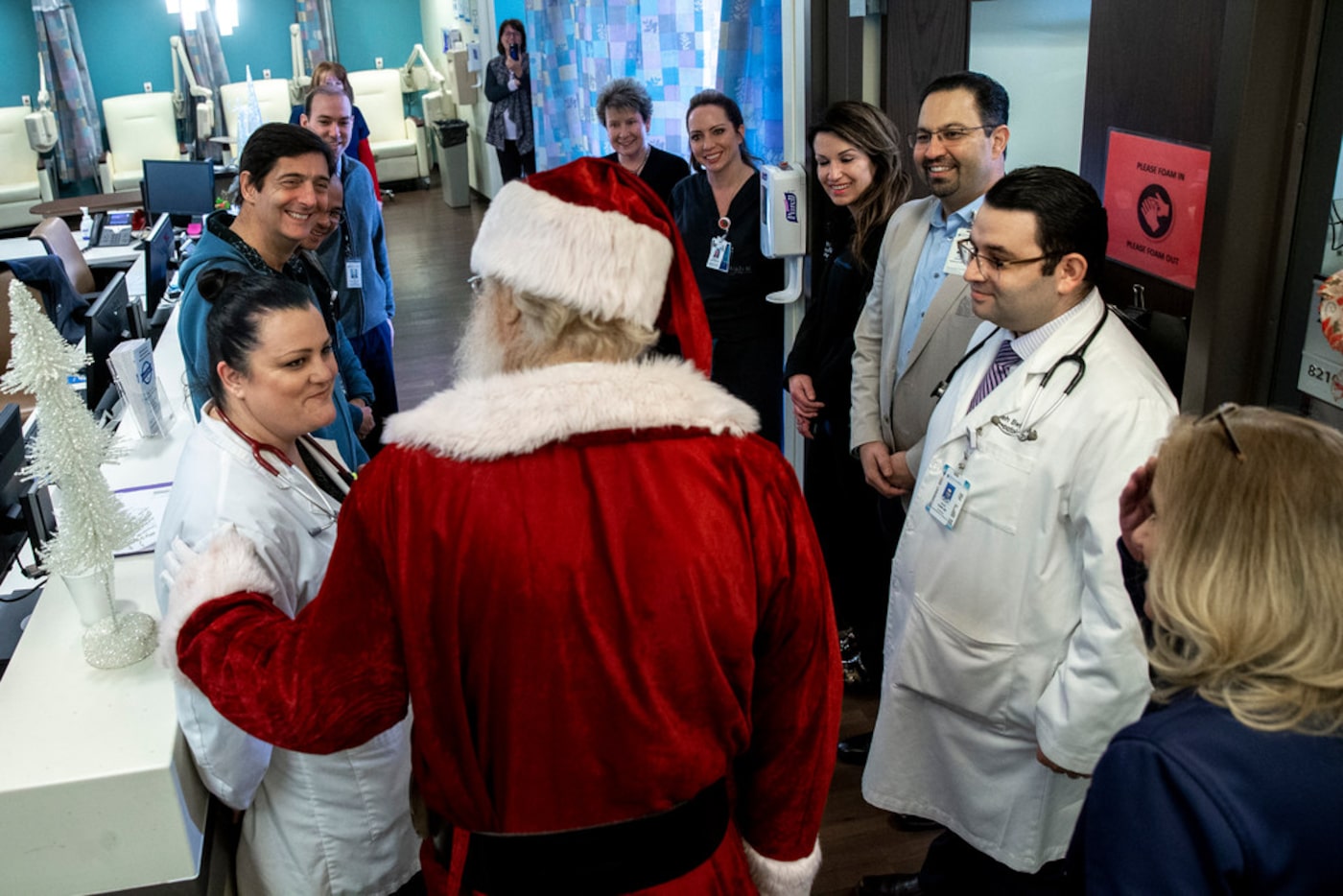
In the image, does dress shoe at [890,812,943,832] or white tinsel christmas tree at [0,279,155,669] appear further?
dress shoe at [890,812,943,832]

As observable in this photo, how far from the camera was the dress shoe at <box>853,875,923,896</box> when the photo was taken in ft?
7.50

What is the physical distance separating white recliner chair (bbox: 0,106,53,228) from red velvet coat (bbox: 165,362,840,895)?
1033 centimetres

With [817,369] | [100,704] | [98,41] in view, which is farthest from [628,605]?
[98,41]

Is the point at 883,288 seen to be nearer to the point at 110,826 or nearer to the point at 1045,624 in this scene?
the point at 1045,624

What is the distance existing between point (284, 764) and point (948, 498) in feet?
4.04

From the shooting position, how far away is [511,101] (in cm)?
851

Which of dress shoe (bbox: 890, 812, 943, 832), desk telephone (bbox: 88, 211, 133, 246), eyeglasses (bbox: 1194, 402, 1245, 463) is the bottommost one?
dress shoe (bbox: 890, 812, 943, 832)

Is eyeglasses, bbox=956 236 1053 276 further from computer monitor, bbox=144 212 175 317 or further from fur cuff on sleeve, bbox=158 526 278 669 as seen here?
computer monitor, bbox=144 212 175 317

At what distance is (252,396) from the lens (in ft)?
5.96

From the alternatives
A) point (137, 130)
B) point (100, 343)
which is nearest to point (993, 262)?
point (100, 343)

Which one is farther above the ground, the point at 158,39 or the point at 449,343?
the point at 158,39

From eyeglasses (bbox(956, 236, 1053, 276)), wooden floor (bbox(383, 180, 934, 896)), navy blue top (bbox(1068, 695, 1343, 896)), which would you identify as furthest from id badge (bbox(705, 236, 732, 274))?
navy blue top (bbox(1068, 695, 1343, 896))

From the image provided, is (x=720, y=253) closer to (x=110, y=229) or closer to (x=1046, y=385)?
(x=1046, y=385)

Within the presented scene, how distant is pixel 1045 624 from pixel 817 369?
140cm
